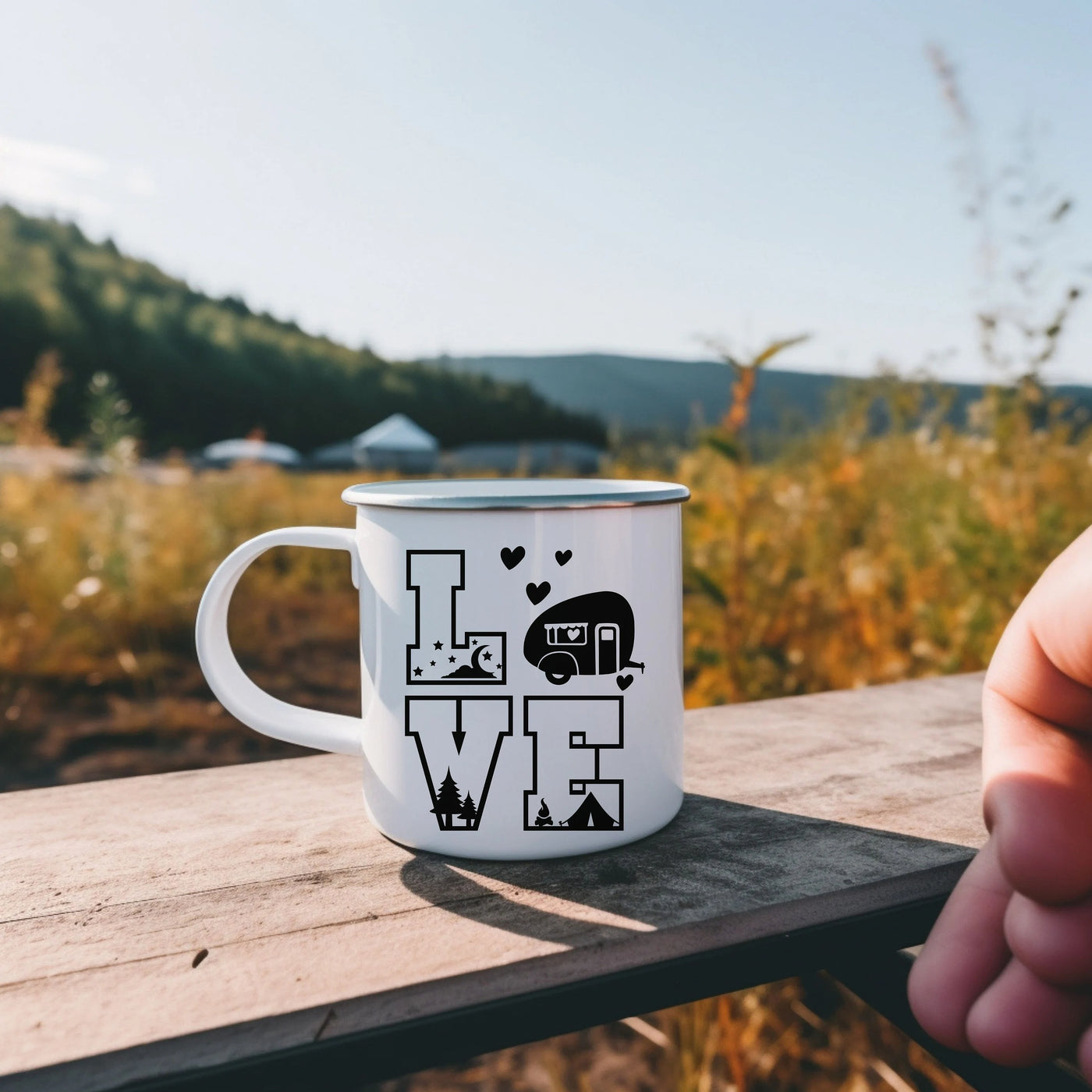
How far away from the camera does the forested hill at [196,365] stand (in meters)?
18.3

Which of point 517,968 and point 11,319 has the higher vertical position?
point 11,319

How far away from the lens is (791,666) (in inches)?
80.0

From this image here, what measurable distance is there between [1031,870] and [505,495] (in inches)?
14.1

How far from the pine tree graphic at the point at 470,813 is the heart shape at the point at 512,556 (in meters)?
0.16

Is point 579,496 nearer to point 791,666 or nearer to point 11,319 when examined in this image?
point 791,666

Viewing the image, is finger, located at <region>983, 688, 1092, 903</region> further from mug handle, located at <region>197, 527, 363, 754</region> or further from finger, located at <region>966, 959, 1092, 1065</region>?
mug handle, located at <region>197, 527, 363, 754</region>

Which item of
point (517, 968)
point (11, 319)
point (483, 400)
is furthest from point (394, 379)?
point (517, 968)

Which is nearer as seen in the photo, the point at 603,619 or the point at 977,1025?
the point at 977,1025

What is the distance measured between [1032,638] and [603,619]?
25cm

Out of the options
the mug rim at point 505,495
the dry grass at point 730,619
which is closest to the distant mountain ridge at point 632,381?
the dry grass at point 730,619

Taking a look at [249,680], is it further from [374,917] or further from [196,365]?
[196,365]

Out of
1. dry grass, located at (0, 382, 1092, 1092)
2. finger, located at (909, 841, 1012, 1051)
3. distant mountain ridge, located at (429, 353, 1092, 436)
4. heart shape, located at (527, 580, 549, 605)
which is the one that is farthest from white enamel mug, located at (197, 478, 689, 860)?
distant mountain ridge, located at (429, 353, 1092, 436)

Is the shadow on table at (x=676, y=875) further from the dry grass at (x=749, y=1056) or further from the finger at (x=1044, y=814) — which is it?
the dry grass at (x=749, y=1056)

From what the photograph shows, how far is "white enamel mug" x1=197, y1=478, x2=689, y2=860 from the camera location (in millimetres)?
593
